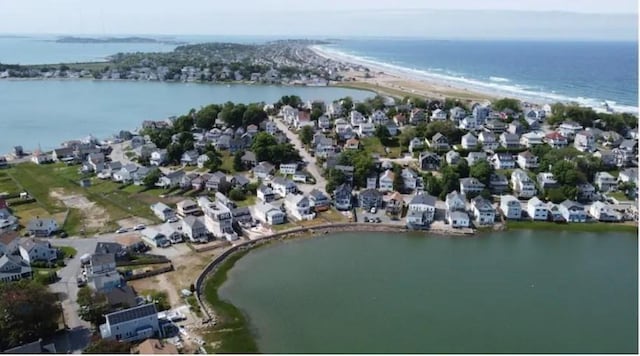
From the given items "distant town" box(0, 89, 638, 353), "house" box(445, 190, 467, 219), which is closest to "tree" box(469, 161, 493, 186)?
"distant town" box(0, 89, 638, 353)

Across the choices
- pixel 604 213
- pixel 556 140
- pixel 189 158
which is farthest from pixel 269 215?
pixel 556 140

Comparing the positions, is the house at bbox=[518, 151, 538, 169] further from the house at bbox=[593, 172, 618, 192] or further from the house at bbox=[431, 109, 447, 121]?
the house at bbox=[431, 109, 447, 121]

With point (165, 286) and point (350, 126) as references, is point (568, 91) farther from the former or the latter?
point (165, 286)

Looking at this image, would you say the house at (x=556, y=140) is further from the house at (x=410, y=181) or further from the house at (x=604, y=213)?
the house at (x=410, y=181)

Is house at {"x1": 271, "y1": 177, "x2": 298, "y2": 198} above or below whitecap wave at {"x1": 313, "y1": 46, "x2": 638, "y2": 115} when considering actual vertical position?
below

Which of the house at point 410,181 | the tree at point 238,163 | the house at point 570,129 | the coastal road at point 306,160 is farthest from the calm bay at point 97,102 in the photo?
the house at point 410,181

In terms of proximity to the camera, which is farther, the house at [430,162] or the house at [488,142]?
the house at [488,142]

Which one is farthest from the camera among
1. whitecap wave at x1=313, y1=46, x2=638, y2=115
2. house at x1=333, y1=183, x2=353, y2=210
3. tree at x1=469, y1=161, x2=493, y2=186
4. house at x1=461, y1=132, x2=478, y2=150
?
whitecap wave at x1=313, y1=46, x2=638, y2=115
